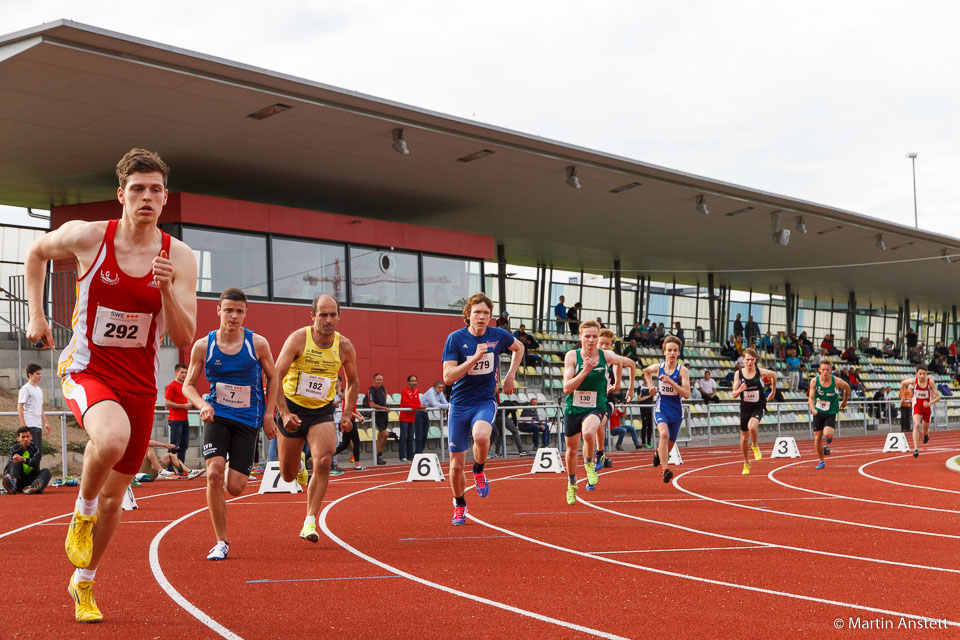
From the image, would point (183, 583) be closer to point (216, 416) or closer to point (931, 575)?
point (216, 416)

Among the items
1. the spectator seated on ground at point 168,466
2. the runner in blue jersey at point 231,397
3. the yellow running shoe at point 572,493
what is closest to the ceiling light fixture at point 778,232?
the spectator seated on ground at point 168,466

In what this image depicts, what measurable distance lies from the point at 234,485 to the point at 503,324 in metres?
15.7

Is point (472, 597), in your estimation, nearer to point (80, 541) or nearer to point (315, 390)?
point (80, 541)

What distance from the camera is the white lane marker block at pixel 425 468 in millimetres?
15326

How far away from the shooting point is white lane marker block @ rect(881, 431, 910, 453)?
2141 cm

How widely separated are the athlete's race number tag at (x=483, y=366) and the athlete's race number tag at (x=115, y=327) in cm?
468

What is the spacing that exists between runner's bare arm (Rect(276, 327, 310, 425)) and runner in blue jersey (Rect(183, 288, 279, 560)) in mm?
153

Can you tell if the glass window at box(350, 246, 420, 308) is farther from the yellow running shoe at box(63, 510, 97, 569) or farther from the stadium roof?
the yellow running shoe at box(63, 510, 97, 569)

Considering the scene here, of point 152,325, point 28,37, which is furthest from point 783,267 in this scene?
point 152,325

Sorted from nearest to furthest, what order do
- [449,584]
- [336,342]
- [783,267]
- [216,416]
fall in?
[449,584]
[216,416]
[336,342]
[783,267]

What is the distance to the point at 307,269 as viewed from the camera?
22281 mm

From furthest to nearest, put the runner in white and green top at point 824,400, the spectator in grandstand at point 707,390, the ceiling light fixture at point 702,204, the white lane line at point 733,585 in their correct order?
the spectator in grandstand at point 707,390
the ceiling light fixture at point 702,204
the runner in white and green top at point 824,400
the white lane line at point 733,585

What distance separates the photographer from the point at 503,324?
22875mm

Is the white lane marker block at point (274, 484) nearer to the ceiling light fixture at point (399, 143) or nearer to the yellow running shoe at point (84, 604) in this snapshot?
the ceiling light fixture at point (399, 143)
